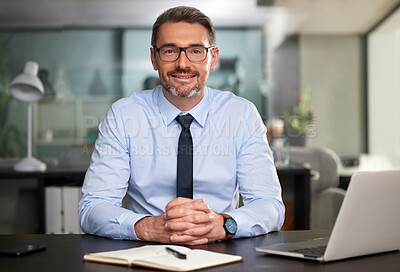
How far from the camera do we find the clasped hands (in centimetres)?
145

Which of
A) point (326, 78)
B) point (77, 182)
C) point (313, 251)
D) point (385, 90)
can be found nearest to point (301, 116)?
point (326, 78)

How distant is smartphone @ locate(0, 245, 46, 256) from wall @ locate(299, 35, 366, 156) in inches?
224

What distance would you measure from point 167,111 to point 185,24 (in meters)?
0.33

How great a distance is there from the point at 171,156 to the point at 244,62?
4.81 m

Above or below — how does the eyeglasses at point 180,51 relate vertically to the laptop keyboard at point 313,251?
above

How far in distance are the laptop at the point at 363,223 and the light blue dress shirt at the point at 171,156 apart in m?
0.55

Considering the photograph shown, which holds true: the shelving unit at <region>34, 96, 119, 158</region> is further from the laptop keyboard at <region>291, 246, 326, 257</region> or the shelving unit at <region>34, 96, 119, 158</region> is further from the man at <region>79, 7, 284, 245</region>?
the laptop keyboard at <region>291, 246, 326, 257</region>

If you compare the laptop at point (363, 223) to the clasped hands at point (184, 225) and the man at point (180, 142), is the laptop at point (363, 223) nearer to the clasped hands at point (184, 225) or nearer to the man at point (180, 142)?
the clasped hands at point (184, 225)

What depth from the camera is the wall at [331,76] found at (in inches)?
266

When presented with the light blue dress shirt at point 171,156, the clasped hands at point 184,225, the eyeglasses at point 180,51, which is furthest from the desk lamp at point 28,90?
the clasped hands at point 184,225

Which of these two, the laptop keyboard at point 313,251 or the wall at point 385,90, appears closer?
the laptop keyboard at point 313,251

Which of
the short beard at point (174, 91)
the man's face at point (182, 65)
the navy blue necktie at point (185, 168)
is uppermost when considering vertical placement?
the man's face at point (182, 65)

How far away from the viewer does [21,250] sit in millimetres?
1310

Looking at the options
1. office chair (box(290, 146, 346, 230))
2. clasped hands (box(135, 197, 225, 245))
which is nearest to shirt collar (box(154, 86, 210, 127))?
clasped hands (box(135, 197, 225, 245))
